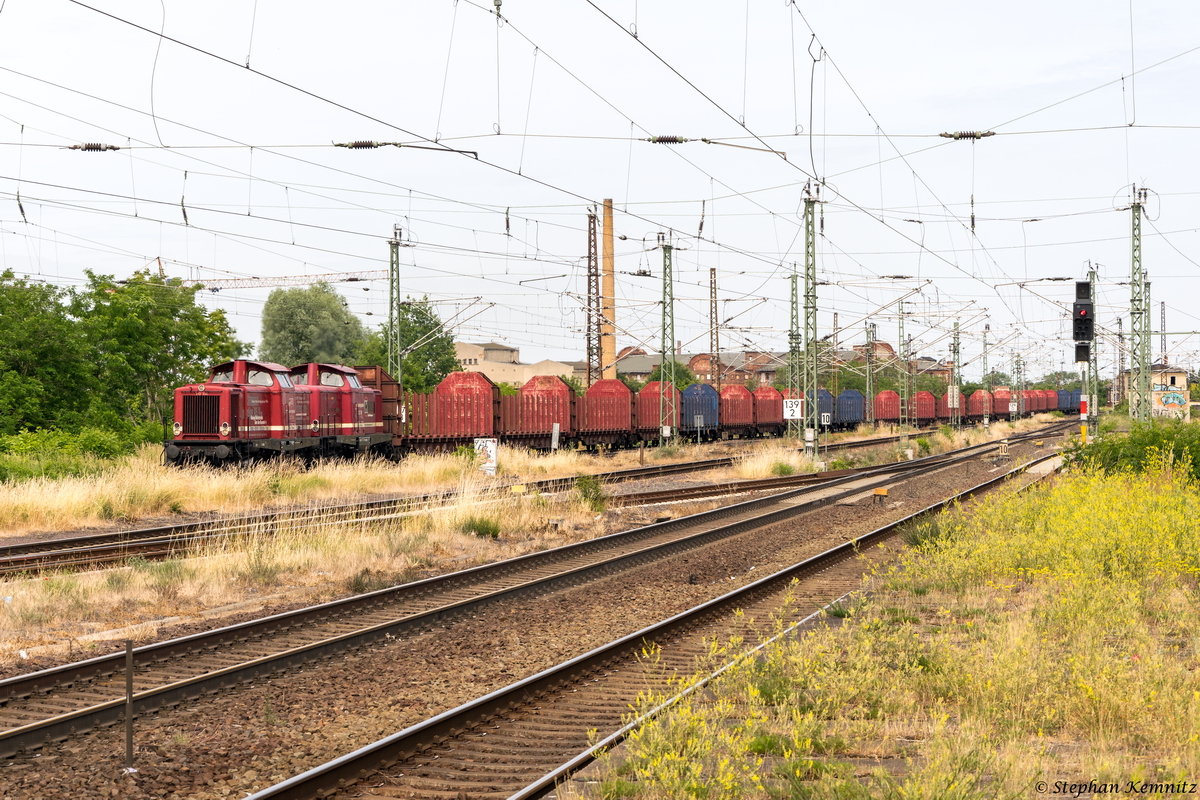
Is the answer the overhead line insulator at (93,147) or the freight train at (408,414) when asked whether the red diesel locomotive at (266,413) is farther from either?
the overhead line insulator at (93,147)

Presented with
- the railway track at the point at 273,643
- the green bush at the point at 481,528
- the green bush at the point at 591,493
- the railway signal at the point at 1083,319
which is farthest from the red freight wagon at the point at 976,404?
the green bush at the point at 481,528

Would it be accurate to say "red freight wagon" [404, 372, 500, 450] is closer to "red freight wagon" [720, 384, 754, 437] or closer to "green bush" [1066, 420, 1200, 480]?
"red freight wagon" [720, 384, 754, 437]

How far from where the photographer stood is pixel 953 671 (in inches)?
292

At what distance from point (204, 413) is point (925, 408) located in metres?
64.1

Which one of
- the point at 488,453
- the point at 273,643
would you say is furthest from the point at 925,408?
the point at 273,643

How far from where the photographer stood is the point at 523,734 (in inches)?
277

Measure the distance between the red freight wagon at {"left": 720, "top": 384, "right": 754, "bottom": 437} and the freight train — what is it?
7 cm

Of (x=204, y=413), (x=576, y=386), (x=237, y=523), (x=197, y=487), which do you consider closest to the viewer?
(x=237, y=523)

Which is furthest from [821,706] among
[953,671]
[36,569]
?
[36,569]

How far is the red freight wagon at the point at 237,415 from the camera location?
23.5 meters

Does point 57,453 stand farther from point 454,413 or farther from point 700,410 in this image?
point 700,410

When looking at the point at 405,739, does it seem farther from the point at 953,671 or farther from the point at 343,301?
the point at 343,301

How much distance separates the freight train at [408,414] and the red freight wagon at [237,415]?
0.03 metres

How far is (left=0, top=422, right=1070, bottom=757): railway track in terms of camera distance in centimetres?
737
